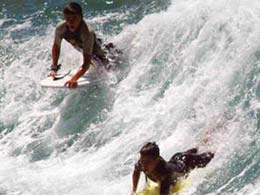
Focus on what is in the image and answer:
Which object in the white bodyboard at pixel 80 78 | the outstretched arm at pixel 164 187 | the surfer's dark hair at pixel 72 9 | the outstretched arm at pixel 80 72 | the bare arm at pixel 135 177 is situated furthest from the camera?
the white bodyboard at pixel 80 78

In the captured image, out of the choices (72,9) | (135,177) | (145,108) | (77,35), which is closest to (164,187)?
(135,177)

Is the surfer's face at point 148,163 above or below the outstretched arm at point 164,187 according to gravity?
above

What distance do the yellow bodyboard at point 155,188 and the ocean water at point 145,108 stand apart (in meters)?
0.06

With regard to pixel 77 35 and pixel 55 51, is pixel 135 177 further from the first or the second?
pixel 55 51

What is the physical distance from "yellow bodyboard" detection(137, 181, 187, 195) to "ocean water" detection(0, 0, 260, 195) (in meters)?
0.06

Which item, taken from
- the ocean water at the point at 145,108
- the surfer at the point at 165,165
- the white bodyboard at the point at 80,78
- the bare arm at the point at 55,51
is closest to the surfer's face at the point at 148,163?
the surfer at the point at 165,165

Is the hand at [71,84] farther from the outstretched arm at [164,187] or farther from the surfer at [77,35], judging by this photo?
the outstretched arm at [164,187]

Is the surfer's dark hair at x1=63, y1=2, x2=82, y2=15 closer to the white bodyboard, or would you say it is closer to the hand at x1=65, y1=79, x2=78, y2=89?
the hand at x1=65, y1=79, x2=78, y2=89

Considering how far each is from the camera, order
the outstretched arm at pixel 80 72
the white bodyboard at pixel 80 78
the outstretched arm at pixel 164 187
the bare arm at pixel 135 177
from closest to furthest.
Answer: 1. the outstretched arm at pixel 164 187
2. the bare arm at pixel 135 177
3. the outstretched arm at pixel 80 72
4. the white bodyboard at pixel 80 78

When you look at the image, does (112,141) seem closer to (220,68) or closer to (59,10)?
(220,68)

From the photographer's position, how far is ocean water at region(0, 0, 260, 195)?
23.6 ft

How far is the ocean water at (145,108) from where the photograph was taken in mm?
7207

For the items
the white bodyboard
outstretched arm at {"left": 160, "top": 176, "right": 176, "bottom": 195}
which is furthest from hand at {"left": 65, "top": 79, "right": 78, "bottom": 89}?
outstretched arm at {"left": 160, "top": 176, "right": 176, "bottom": 195}

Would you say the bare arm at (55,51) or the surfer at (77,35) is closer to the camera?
the surfer at (77,35)
